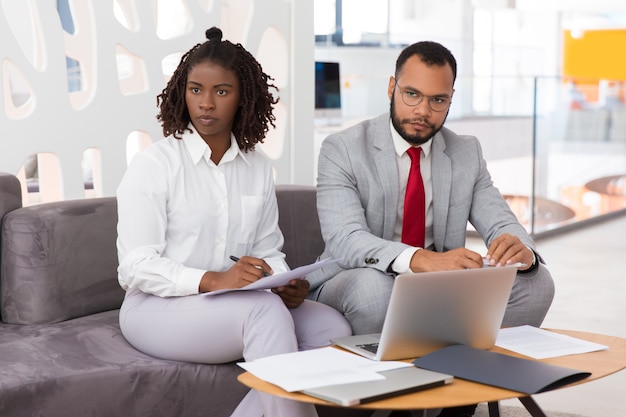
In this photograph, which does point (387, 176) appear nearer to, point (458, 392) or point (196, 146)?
point (196, 146)

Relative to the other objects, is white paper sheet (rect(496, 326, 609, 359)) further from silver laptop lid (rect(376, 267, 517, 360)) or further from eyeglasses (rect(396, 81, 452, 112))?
eyeglasses (rect(396, 81, 452, 112))

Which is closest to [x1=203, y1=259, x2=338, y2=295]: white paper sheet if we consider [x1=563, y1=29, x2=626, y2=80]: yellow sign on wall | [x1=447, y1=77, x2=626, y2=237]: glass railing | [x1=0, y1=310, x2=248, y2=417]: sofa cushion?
[x1=0, y1=310, x2=248, y2=417]: sofa cushion

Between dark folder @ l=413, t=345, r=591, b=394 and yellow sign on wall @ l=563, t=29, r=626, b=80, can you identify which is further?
Result: yellow sign on wall @ l=563, t=29, r=626, b=80

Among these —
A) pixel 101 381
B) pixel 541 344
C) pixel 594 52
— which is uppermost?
pixel 594 52

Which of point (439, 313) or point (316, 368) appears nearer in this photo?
point (316, 368)

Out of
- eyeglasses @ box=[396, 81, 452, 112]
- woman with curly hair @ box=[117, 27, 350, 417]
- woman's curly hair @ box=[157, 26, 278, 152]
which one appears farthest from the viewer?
eyeglasses @ box=[396, 81, 452, 112]

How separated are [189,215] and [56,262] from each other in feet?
1.52

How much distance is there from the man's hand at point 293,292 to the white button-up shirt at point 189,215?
125 millimetres

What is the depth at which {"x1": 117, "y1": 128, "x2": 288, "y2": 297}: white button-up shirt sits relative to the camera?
2.25 meters

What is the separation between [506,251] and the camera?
2.33 meters

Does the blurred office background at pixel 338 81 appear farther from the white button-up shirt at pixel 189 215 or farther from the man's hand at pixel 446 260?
the man's hand at pixel 446 260

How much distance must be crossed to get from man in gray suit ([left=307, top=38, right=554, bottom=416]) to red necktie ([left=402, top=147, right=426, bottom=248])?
0.08 ft

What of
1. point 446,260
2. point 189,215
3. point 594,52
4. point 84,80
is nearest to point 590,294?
point 446,260

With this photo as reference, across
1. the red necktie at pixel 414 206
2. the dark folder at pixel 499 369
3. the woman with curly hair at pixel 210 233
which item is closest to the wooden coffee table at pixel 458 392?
the dark folder at pixel 499 369
